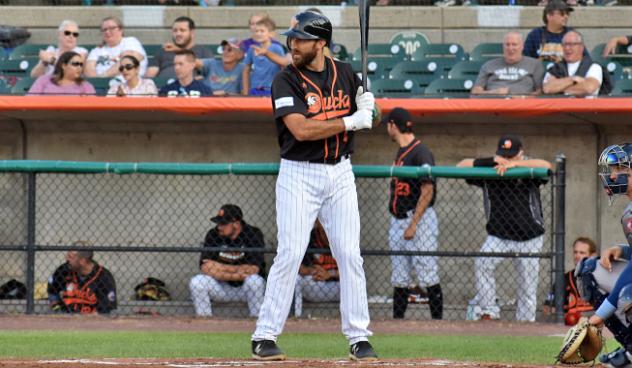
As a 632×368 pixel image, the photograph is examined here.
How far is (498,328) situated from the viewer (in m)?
9.41

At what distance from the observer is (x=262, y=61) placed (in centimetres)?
1155

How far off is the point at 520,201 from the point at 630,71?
2.99m

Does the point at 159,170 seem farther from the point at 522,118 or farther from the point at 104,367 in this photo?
the point at 104,367

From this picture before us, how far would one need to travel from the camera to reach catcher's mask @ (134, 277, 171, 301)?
11.0 meters

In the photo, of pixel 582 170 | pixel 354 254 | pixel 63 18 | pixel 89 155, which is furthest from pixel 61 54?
pixel 354 254

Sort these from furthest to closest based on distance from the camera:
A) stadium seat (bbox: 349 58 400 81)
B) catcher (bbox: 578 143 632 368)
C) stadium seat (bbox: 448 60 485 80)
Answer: stadium seat (bbox: 349 58 400 81), stadium seat (bbox: 448 60 485 80), catcher (bbox: 578 143 632 368)

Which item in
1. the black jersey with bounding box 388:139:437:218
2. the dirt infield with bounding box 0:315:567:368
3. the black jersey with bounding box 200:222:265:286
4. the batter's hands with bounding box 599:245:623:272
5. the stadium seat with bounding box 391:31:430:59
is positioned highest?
the stadium seat with bounding box 391:31:430:59

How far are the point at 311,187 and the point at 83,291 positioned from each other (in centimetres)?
454

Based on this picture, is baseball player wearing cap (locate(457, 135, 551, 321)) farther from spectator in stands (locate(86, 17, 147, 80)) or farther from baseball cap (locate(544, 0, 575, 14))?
spectator in stands (locate(86, 17, 147, 80))

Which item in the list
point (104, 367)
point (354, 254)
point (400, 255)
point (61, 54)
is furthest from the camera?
point (61, 54)

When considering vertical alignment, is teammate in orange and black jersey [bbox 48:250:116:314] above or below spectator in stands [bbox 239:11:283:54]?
below

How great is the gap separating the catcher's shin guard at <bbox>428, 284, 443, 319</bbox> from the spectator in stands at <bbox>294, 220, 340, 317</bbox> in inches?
32.4

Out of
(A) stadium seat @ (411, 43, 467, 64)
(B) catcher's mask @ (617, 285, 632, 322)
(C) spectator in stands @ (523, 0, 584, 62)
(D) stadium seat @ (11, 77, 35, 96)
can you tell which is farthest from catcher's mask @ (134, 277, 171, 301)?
(B) catcher's mask @ (617, 285, 632, 322)

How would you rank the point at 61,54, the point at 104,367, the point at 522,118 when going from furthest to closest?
the point at 61,54 → the point at 522,118 → the point at 104,367
